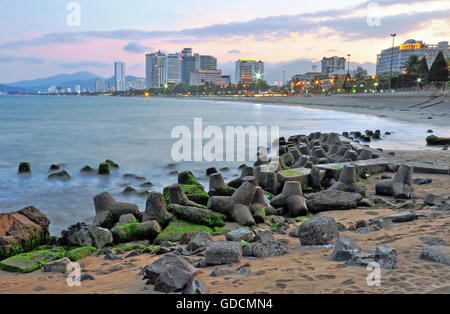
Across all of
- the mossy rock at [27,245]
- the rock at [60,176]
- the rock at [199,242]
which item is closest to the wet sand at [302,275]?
the rock at [199,242]

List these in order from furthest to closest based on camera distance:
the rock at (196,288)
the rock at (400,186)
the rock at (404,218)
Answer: the rock at (400,186) → the rock at (404,218) → the rock at (196,288)

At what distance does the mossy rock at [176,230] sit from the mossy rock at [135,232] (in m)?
0.18

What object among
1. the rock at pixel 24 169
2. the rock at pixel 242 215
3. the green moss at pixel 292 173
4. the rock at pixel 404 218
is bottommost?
the rock at pixel 24 169

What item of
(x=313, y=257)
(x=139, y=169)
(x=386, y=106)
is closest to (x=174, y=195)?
(x=313, y=257)

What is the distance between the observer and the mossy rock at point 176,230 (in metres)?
6.01

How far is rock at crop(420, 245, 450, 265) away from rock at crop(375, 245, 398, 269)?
0.34 meters

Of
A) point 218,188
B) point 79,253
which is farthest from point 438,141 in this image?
point 79,253

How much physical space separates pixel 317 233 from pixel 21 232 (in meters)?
4.43

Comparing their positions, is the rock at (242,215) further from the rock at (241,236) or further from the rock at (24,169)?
the rock at (24,169)

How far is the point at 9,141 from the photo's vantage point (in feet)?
87.9

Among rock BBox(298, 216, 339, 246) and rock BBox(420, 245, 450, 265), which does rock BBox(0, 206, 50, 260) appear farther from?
rock BBox(420, 245, 450, 265)

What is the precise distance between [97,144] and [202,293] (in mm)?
23784

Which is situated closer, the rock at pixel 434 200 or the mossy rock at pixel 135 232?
the mossy rock at pixel 135 232
